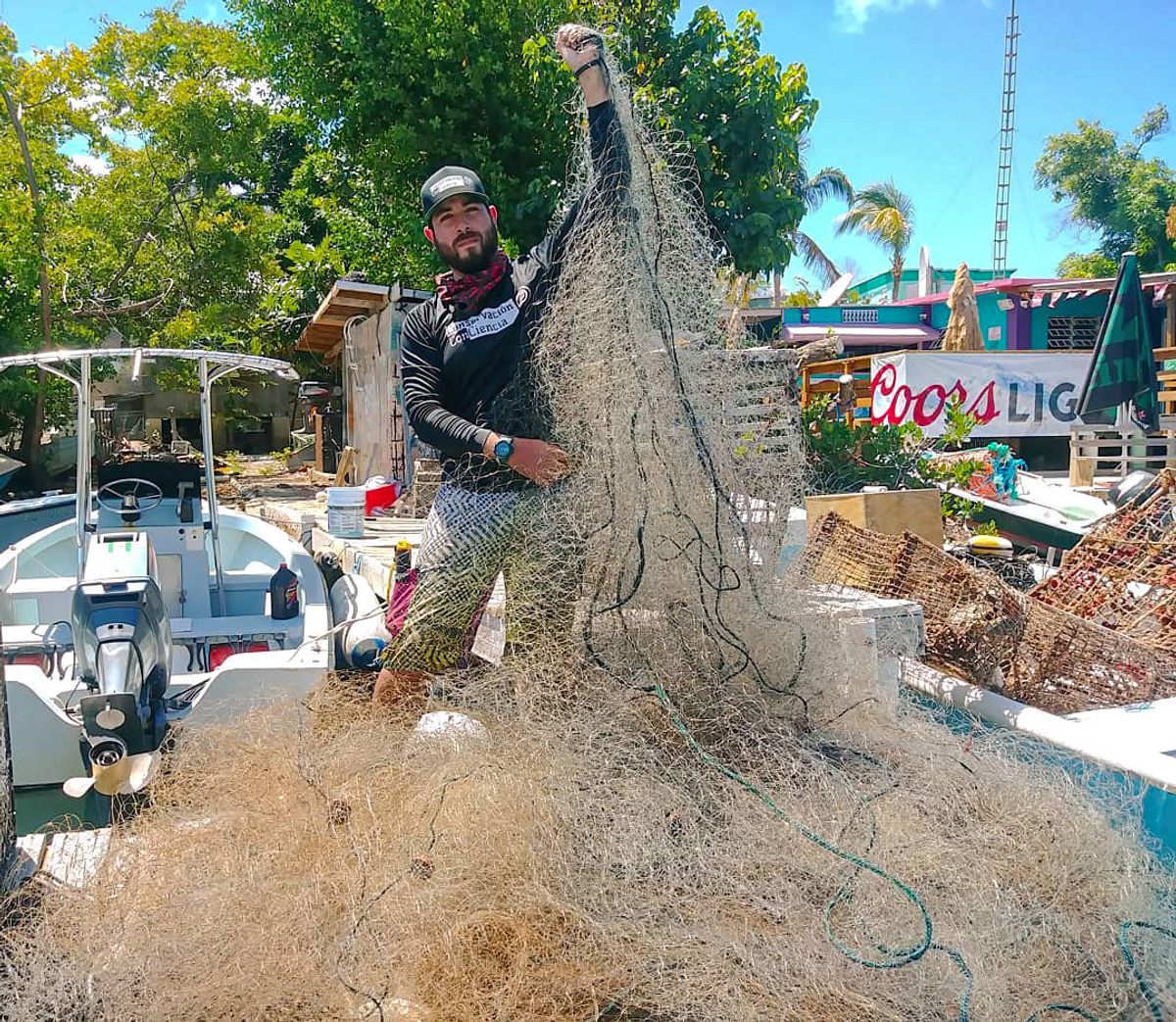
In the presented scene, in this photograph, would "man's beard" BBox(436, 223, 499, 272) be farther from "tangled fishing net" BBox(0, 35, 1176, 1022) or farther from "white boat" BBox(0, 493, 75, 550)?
"white boat" BBox(0, 493, 75, 550)

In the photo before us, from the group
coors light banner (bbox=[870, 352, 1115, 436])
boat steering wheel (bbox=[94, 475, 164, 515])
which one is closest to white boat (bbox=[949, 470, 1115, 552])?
coors light banner (bbox=[870, 352, 1115, 436])

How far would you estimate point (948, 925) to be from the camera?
173 cm

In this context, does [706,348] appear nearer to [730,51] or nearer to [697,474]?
[697,474]

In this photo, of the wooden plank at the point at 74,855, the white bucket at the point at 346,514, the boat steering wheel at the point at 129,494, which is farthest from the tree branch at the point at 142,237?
the wooden plank at the point at 74,855

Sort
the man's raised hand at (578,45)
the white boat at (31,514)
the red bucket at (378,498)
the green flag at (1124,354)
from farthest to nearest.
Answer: the red bucket at (378,498) < the green flag at (1124,354) < the white boat at (31,514) < the man's raised hand at (578,45)

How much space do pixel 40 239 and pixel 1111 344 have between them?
16645mm

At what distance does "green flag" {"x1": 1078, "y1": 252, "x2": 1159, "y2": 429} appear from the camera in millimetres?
9422

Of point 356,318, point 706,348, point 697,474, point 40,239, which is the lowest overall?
point 697,474

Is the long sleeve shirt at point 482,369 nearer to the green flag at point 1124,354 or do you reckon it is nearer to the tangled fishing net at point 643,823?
the tangled fishing net at point 643,823

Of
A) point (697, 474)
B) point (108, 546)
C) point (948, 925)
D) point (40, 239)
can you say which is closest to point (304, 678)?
point (108, 546)

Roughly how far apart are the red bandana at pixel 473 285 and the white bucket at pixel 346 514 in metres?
6.21

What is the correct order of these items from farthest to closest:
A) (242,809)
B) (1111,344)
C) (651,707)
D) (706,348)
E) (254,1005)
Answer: (1111,344) < (706,348) < (651,707) < (242,809) < (254,1005)

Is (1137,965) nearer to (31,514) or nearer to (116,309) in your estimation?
(31,514)

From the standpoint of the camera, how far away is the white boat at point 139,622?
3623 mm
